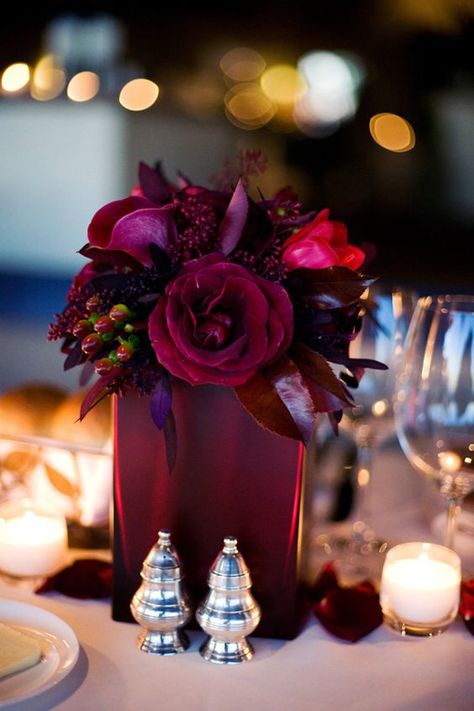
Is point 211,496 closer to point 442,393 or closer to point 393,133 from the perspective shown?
point 442,393

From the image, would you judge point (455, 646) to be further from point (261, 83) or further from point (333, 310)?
point (261, 83)

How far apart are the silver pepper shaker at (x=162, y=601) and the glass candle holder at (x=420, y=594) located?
17 centimetres

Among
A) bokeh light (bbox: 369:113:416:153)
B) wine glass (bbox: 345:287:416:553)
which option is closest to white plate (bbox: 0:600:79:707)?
wine glass (bbox: 345:287:416:553)

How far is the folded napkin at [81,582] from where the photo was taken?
73 centimetres

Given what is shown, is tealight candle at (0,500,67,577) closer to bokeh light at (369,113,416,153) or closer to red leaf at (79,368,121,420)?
red leaf at (79,368,121,420)

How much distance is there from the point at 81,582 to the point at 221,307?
29 cm

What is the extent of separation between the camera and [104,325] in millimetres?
593

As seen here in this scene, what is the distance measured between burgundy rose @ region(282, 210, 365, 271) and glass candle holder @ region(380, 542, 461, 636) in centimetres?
25

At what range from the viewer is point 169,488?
2.24ft

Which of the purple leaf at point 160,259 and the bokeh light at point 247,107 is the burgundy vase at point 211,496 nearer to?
the purple leaf at point 160,259

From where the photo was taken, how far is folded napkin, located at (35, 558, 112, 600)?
734mm

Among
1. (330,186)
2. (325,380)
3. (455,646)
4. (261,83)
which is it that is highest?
(261,83)

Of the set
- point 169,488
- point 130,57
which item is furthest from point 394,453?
point 130,57

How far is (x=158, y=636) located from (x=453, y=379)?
0.32 metres
